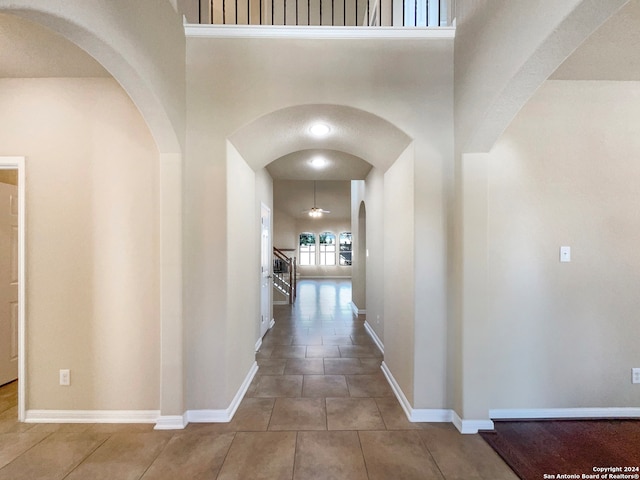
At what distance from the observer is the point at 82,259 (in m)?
2.32

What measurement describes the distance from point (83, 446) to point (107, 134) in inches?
91.8

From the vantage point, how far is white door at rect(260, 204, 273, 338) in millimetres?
4387

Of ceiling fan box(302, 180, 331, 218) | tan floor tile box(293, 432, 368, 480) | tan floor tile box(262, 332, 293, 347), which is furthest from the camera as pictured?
ceiling fan box(302, 180, 331, 218)

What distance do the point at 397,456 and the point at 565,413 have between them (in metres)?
1.53

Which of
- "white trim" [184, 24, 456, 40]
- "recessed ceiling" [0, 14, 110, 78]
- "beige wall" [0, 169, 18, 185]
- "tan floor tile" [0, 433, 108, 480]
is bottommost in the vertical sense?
"tan floor tile" [0, 433, 108, 480]

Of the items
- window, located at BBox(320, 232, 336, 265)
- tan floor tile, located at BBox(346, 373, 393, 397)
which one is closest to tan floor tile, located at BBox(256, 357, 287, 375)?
tan floor tile, located at BBox(346, 373, 393, 397)

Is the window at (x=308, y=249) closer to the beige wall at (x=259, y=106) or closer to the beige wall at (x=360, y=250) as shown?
the beige wall at (x=360, y=250)

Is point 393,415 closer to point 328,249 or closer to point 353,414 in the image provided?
point 353,414

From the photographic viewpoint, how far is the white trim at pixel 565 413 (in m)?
2.31

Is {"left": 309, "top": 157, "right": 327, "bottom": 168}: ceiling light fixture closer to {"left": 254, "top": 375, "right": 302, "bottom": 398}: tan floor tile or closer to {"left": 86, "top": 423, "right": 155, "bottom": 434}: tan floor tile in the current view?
{"left": 254, "top": 375, "right": 302, "bottom": 398}: tan floor tile

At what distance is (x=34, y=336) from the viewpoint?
2312 mm

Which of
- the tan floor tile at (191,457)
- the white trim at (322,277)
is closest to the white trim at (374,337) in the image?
the tan floor tile at (191,457)

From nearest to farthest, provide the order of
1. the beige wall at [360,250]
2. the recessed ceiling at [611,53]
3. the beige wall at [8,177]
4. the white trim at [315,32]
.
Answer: the recessed ceiling at [611,53]
the white trim at [315,32]
the beige wall at [8,177]
the beige wall at [360,250]

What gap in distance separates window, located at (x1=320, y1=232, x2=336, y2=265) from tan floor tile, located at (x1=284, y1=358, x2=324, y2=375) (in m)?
9.56
